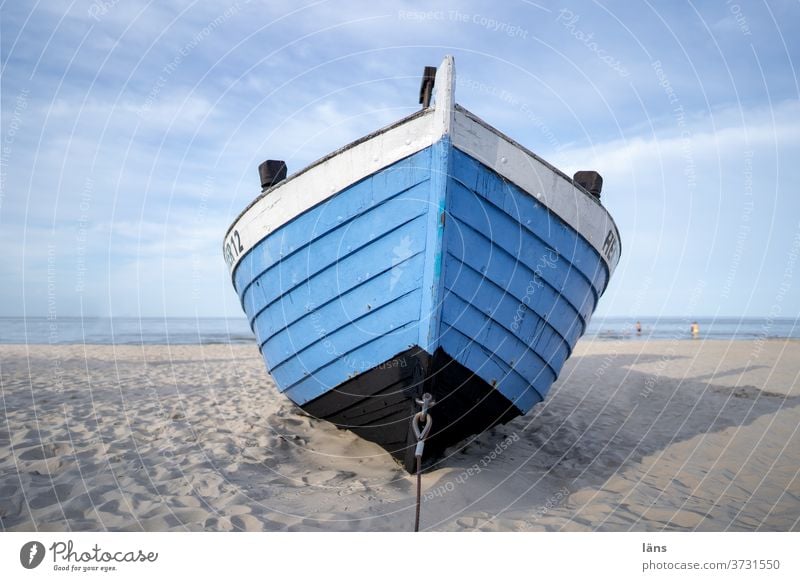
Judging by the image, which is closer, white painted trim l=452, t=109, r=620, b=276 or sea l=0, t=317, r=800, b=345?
white painted trim l=452, t=109, r=620, b=276

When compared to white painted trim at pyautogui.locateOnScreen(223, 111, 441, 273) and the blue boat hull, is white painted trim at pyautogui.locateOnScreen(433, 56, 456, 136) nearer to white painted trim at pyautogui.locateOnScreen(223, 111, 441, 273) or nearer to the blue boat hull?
white painted trim at pyautogui.locateOnScreen(223, 111, 441, 273)

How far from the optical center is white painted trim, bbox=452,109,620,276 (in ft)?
9.98

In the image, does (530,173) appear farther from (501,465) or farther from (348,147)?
(501,465)

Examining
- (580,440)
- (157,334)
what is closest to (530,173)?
(580,440)

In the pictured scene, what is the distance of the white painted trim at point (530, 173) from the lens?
3.04 meters

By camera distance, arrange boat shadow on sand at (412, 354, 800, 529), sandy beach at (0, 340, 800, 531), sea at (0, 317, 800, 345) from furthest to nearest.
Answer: sea at (0, 317, 800, 345) < boat shadow on sand at (412, 354, 800, 529) < sandy beach at (0, 340, 800, 531)

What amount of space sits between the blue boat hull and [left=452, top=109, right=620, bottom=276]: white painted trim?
0.07 metres

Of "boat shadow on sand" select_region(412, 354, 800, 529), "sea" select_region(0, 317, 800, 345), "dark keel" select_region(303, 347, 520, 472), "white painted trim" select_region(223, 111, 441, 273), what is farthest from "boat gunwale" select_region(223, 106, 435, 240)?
"sea" select_region(0, 317, 800, 345)

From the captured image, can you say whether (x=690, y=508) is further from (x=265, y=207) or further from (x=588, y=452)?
(x=265, y=207)

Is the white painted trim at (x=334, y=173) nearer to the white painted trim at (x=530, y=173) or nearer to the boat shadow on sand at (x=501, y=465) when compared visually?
the white painted trim at (x=530, y=173)

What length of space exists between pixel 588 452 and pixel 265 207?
4.33 m

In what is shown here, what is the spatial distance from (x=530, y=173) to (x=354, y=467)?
2.91 m

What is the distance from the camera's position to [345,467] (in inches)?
153
